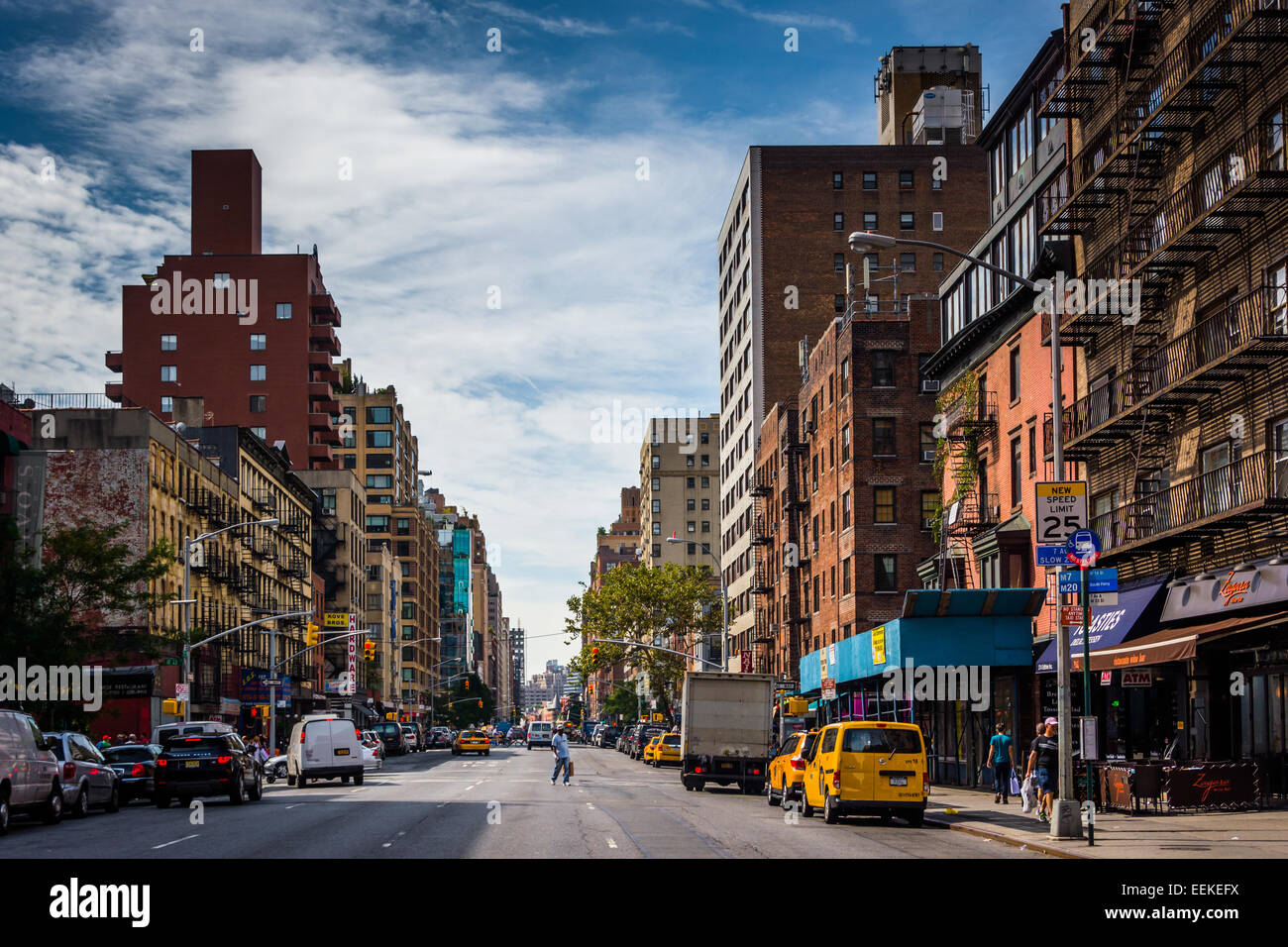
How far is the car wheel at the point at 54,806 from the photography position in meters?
29.3

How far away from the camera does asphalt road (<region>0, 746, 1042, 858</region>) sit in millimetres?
20812

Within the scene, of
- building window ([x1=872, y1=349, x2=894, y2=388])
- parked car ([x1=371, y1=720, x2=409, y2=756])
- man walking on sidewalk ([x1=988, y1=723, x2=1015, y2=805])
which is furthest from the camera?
parked car ([x1=371, y1=720, x2=409, y2=756])

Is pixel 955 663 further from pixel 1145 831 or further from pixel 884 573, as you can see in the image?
pixel 884 573

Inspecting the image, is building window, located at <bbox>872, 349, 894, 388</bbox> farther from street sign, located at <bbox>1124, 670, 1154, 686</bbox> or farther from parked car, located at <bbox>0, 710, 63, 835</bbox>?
parked car, located at <bbox>0, 710, 63, 835</bbox>

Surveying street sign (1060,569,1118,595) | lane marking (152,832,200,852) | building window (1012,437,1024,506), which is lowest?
lane marking (152,832,200,852)

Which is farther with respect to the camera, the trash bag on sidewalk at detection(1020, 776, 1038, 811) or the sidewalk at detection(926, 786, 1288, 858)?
the trash bag on sidewalk at detection(1020, 776, 1038, 811)

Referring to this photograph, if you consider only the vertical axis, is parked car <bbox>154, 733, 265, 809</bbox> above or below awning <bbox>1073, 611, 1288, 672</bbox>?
below

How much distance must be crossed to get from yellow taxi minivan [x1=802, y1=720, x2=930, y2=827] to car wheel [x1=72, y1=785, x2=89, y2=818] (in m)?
16.2

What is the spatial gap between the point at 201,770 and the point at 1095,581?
2193 centimetres

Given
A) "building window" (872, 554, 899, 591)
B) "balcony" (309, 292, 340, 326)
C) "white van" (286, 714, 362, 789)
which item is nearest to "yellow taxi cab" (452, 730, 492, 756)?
"building window" (872, 554, 899, 591)

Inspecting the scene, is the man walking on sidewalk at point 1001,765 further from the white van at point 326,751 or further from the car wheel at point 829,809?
the white van at point 326,751
